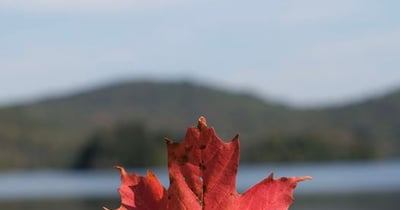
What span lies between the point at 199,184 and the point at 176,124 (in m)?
118

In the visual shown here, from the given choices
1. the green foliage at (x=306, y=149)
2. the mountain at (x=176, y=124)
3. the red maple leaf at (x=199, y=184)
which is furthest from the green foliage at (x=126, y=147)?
the red maple leaf at (x=199, y=184)

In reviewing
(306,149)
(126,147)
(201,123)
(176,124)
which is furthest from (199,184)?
(176,124)

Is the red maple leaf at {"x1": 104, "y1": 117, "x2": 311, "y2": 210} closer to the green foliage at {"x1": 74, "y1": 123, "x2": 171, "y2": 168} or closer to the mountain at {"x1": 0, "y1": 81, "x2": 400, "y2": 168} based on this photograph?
the green foliage at {"x1": 74, "y1": 123, "x2": 171, "y2": 168}

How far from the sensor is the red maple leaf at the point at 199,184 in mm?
842

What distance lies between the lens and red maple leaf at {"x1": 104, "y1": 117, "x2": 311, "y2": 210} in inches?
33.2

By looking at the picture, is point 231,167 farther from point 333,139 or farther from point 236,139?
point 333,139

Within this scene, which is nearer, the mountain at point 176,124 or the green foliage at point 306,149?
the green foliage at point 306,149

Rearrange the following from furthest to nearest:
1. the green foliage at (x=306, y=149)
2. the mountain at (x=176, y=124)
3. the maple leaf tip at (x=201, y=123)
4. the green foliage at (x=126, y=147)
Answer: the mountain at (x=176, y=124), the green foliage at (x=306, y=149), the green foliage at (x=126, y=147), the maple leaf tip at (x=201, y=123)

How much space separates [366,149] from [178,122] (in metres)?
38.5

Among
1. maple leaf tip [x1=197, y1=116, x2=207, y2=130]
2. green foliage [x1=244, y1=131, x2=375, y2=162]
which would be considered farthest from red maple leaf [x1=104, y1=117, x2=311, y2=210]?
green foliage [x1=244, y1=131, x2=375, y2=162]

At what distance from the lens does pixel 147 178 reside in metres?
0.86

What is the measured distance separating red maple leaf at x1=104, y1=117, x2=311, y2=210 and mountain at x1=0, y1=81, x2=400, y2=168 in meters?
77.6

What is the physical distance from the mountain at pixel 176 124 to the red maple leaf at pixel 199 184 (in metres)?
77.6

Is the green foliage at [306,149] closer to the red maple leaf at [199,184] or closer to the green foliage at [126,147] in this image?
the green foliage at [126,147]
